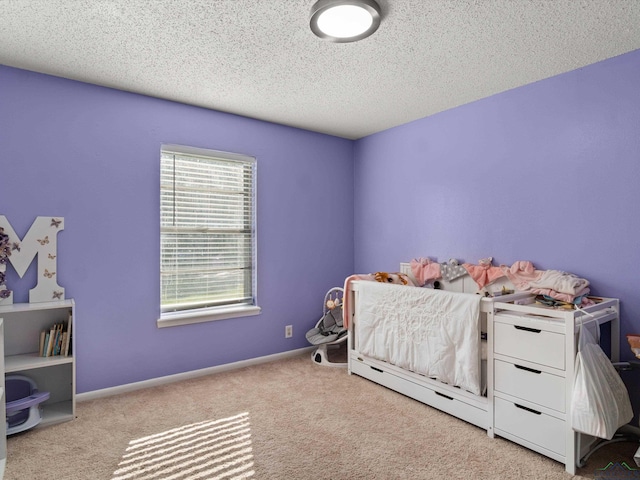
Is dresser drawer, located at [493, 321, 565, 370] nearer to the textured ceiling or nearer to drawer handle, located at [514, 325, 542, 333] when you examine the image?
drawer handle, located at [514, 325, 542, 333]

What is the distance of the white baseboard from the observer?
2777mm

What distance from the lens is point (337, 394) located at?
9.36 ft

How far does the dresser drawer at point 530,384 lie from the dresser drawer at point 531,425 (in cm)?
7

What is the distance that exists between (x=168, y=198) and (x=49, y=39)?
1.31m

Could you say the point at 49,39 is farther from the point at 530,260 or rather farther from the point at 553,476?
the point at 553,476

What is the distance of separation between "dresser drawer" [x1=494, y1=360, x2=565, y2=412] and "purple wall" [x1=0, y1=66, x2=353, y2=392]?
213 centimetres

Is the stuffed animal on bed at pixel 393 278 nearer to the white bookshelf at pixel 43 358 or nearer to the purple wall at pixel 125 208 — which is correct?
the purple wall at pixel 125 208

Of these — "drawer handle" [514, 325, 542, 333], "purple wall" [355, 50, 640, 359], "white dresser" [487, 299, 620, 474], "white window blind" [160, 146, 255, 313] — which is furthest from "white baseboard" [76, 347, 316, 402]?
"drawer handle" [514, 325, 542, 333]

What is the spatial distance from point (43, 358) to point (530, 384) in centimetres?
302

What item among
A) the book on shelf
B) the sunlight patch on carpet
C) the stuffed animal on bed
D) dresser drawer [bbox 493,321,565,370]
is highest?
the stuffed animal on bed

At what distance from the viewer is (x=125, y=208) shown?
290 centimetres

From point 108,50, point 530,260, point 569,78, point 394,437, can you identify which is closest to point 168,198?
point 108,50

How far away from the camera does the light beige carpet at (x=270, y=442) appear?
191cm

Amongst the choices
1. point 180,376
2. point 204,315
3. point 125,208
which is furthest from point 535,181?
point 180,376
